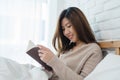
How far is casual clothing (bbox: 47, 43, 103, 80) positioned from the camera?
1.10 metres

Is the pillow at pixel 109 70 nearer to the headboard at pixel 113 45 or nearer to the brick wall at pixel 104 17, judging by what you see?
the headboard at pixel 113 45

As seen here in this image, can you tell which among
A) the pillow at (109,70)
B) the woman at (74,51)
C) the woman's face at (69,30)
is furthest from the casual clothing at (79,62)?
the pillow at (109,70)

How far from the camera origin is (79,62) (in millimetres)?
1284

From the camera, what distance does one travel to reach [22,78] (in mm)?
1132

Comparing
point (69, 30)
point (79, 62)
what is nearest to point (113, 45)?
point (79, 62)

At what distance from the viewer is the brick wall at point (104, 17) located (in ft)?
3.92

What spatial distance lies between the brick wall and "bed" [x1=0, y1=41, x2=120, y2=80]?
8 cm

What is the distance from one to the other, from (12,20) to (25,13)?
160 mm

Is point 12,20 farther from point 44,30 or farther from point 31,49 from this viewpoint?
point 31,49

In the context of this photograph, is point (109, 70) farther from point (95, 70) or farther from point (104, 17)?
point (104, 17)

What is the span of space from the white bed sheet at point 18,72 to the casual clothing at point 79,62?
0.08 m

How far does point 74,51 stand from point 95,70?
45 cm

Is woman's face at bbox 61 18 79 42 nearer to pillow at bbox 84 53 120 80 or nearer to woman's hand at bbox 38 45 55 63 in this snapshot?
woman's hand at bbox 38 45 55 63

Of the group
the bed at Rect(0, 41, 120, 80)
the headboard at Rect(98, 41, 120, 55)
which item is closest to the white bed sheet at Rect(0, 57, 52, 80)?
the bed at Rect(0, 41, 120, 80)
